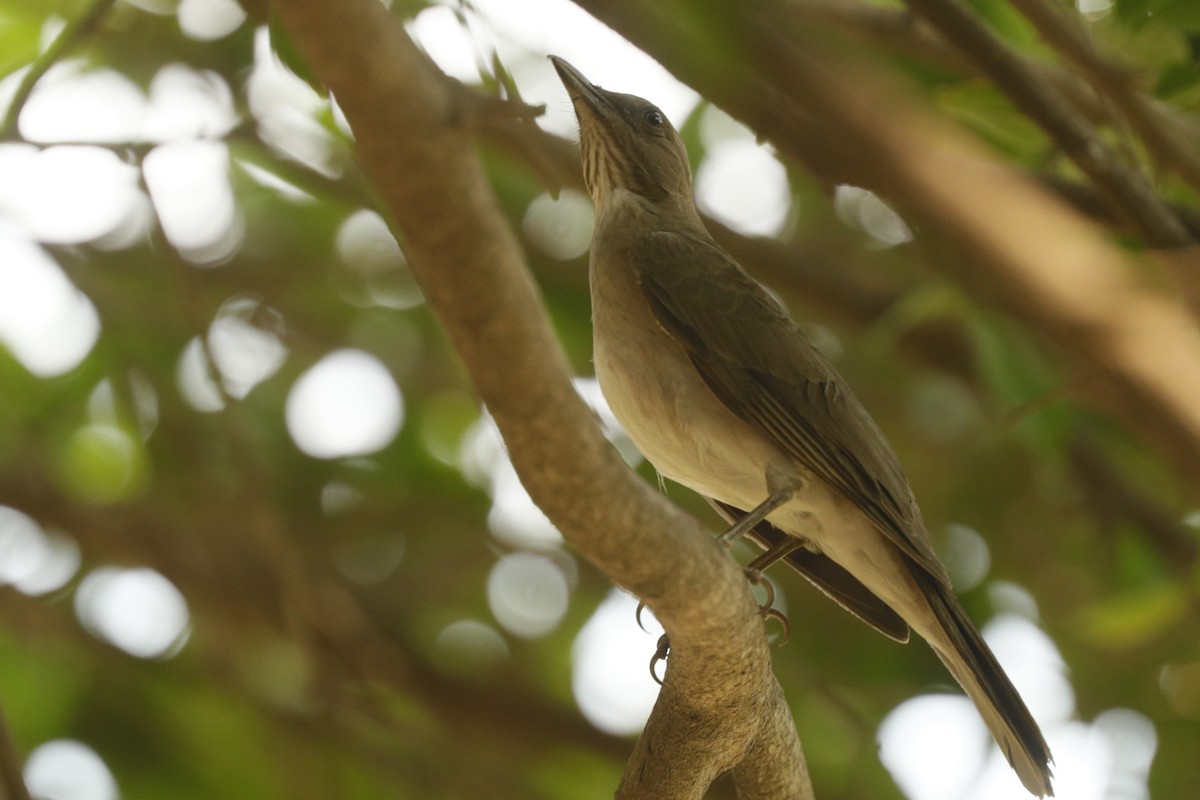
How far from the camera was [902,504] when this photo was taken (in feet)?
11.9

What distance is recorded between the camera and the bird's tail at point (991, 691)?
11.0 feet

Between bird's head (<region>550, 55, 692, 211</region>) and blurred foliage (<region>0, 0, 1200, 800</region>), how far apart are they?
41 centimetres

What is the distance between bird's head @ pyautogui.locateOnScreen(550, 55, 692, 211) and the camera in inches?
175

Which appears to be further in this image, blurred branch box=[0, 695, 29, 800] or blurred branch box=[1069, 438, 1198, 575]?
blurred branch box=[1069, 438, 1198, 575]

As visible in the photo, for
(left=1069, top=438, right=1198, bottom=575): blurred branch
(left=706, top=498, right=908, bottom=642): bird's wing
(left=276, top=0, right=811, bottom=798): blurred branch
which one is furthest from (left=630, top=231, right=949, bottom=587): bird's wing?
(left=1069, top=438, right=1198, bottom=575): blurred branch

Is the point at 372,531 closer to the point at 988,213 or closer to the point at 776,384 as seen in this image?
the point at 776,384

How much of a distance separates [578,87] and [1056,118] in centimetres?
188

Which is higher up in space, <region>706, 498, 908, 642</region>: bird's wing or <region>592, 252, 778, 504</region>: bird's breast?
<region>592, 252, 778, 504</region>: bird's breast

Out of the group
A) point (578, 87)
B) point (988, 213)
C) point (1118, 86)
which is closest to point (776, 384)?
point (1118, 86)

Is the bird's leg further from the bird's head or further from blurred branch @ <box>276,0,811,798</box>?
the bird's head

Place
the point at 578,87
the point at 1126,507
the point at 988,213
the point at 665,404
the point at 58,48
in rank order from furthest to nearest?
the point at 1126,507 → the point at 578,87 → the point at 665,404 → the point at 58,48 → the point at 988,213

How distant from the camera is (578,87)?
14.7 feet

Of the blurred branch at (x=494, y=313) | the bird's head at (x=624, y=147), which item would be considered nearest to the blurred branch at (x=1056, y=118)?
the blurred branch at (x=494, y=313)

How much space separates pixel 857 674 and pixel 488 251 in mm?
4154
